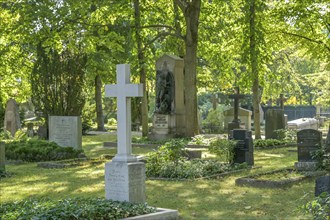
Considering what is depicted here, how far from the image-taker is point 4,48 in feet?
90.9

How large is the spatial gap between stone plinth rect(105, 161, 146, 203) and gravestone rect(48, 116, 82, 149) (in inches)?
404

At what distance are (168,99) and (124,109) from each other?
51.4 feet

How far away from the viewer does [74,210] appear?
870 centimetres

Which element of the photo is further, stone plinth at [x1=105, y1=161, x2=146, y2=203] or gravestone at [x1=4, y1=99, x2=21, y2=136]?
gravestone at [x1=4, y1=99, x2=21, y2=136]

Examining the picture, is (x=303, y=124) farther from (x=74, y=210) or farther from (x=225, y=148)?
(x=74, y=210)

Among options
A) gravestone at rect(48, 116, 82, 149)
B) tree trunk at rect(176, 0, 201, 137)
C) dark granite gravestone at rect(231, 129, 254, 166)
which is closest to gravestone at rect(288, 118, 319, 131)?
tree trunk at rect(176, 0, 201, 137)

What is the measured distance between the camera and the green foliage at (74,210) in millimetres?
Answer: 8453

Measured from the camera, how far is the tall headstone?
406 inches

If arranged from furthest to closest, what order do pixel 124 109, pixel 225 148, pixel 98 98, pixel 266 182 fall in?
1. pixel 98 98
2. pixel 225 148
3. pixel 266 182
4. pixel 124 109

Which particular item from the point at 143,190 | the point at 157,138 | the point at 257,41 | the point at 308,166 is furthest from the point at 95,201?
the point at 157,138

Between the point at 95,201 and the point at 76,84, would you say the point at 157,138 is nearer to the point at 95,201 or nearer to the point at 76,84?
the point at 76,84

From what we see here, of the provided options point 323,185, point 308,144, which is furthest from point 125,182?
point 308,144

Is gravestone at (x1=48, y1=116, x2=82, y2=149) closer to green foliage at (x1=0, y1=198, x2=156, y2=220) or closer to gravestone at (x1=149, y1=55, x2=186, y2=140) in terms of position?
gravestone at (x1=149, y1=55, x2=186, y2=140)

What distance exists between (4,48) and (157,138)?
8.17m
